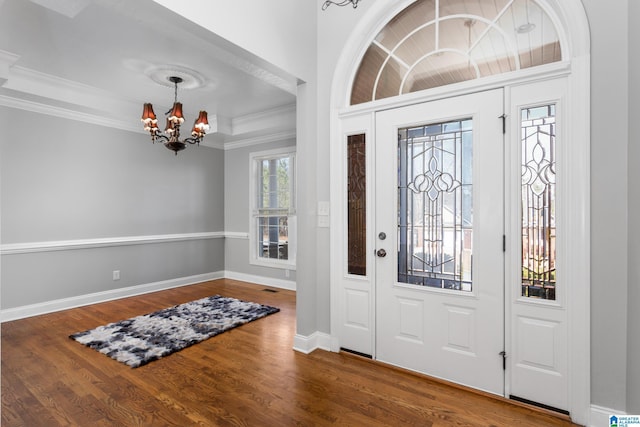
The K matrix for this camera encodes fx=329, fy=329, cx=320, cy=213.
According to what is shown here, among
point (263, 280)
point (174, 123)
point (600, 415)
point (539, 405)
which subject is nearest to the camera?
point (600, 415)

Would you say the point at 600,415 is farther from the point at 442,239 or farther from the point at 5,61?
the point at 5,61

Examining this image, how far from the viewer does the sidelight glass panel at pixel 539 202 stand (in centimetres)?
211

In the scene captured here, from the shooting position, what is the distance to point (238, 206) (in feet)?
20.5

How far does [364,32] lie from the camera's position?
9.14 ft

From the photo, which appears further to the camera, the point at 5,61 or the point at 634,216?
the point at 5,61

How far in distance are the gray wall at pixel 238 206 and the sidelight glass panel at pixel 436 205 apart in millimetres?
3645

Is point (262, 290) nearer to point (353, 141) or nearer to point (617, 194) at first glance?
point (353, 141)

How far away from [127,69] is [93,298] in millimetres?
3120

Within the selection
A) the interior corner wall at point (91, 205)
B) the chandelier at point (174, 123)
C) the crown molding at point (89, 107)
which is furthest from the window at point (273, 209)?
the chandelier at point (174, 123)

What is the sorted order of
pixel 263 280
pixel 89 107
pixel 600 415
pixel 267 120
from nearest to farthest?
pixel 600 415, pixel 89 107, pixel 267 120, pixel 263 280

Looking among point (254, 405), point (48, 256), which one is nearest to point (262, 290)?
point (48, 256)

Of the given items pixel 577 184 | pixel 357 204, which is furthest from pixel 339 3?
pixel 577 184

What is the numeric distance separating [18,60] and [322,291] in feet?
12.5

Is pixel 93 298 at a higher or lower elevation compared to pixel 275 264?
lower
